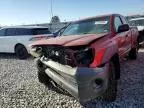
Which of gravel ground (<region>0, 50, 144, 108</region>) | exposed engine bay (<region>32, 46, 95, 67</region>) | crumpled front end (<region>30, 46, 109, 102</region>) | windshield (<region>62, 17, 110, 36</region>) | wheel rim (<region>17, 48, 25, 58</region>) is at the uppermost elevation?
windshield (<region>62, 17, 110, 36</region>)

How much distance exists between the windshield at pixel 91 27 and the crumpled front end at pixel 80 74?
1515 mm

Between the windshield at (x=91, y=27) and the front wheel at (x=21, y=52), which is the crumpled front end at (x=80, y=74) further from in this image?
the front wheel at (x=21, y=52)

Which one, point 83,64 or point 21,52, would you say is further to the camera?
point 21,52

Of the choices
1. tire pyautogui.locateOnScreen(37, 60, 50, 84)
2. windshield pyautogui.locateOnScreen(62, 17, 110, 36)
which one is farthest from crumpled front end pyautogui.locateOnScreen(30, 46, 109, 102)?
windshield pyautogui.locateOnScreen(62, 17, 110, 36)

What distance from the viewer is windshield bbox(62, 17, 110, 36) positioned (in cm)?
543

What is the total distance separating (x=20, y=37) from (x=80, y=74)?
301 inches

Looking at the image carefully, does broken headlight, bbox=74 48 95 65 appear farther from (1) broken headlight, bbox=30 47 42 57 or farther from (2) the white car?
(2) the white car

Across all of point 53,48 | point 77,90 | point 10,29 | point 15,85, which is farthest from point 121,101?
point 10,29

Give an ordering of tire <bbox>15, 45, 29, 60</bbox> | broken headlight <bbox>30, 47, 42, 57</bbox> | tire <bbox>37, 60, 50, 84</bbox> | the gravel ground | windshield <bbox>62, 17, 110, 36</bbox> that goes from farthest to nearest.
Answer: tire <bbox>15, 45, 29, 60</bbox> < windshield <bbox>62, 17, 110, 36</bbox> < tire <bbox>37, 60, 50, 84</bbox> < broken headlight <bbox>30, 47, 42, 57</bbox> < the gravel ground

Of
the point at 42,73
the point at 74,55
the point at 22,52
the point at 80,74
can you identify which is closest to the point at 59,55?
the point at 74,55

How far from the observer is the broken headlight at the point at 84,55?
3846 mm

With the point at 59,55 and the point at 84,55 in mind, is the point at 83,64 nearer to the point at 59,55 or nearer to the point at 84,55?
the point at 84,55

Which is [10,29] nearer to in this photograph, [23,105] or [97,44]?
[23,105]

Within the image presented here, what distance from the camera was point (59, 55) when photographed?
4.20 m
